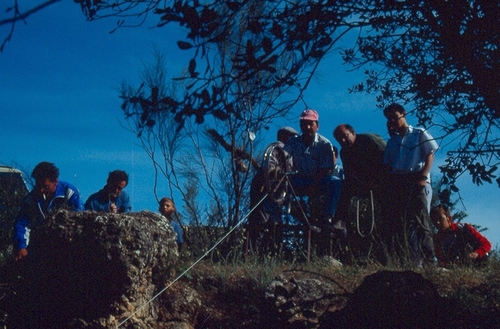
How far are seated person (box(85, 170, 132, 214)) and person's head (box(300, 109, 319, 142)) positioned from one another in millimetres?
2123

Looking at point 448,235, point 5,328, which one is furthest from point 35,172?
point 448,235

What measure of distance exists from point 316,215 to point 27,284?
12.0ft

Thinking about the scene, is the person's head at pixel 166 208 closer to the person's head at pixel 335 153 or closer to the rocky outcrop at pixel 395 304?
the person's head at pixel 335 153

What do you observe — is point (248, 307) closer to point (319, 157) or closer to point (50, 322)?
point (50, 322)

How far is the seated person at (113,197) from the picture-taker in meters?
8.70

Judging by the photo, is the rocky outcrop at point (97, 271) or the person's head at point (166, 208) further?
the person's head at point (166, 208)

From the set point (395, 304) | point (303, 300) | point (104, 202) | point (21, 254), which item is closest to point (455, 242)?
point (303, 300)

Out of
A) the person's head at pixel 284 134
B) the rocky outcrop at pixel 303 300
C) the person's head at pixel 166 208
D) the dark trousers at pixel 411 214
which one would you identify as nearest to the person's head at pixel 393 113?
the rocky outcrop at pixel 303 300

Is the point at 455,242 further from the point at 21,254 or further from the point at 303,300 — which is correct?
the point at 21,254

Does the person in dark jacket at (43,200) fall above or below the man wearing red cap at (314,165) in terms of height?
below

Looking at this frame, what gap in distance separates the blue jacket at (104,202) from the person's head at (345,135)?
8.37ft

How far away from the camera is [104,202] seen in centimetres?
880

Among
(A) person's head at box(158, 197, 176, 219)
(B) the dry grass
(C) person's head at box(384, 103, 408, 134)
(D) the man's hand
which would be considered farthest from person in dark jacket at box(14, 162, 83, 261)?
(C) person's head at box(384, 103, 408, 134)

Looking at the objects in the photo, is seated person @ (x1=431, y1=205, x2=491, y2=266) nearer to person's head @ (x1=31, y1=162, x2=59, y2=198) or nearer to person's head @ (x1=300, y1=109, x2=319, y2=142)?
person's head @ (x1=300, y1=109, x2=319, y2=142)
